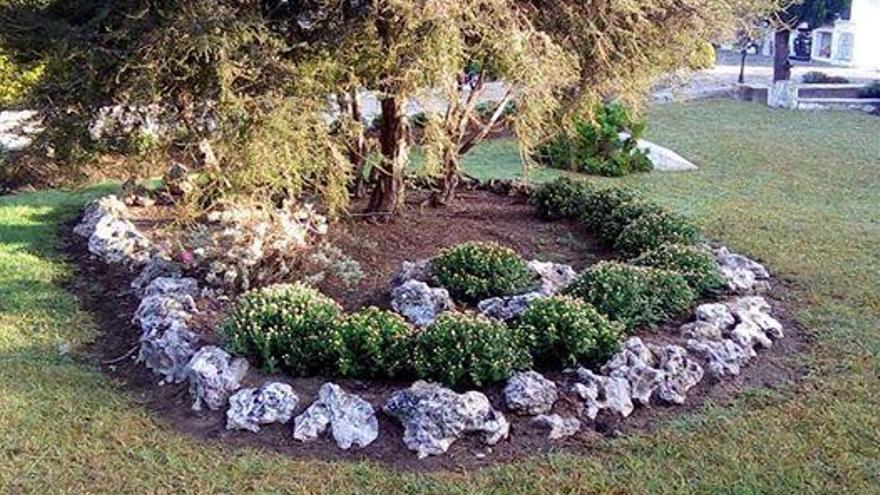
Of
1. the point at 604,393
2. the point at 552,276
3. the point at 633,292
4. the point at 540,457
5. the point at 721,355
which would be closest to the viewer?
the point at 540,457

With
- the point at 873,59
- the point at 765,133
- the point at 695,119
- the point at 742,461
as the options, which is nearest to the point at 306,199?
the point at 742,461

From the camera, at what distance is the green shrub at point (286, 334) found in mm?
4520

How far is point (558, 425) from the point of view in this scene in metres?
4.11

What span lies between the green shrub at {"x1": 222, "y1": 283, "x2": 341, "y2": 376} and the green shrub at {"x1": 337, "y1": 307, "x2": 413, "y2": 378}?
68mm

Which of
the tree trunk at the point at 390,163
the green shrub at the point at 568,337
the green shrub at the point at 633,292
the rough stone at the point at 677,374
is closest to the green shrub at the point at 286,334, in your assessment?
the green shrub at the point at 568,337

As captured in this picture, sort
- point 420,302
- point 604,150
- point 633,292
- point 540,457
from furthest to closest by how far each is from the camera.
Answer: point 604,150
point 420,302
point 633,292
point 540,457

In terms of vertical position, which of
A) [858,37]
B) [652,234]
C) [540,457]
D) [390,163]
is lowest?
[858,37]

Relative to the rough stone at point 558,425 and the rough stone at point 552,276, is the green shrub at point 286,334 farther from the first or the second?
the rough stone at point 552,276

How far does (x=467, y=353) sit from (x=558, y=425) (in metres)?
0.57

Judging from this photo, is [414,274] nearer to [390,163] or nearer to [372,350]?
[372,350]

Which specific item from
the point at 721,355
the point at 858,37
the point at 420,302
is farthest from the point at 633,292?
the point at 858,37

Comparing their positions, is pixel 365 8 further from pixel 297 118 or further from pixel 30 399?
pixel 30 399

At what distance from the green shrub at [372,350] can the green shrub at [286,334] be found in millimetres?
68

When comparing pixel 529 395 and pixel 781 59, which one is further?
pixel 781 59
